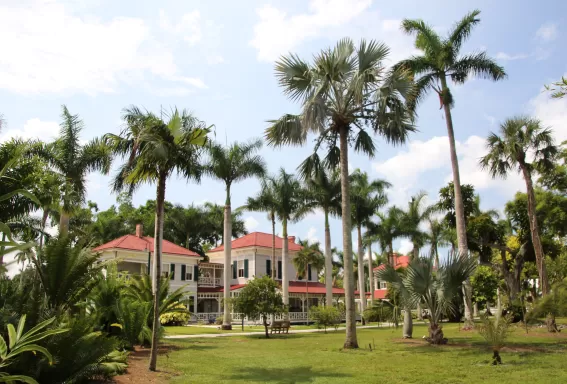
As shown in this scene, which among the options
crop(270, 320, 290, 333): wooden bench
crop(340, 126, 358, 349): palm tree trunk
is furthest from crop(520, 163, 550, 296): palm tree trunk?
crop(270, 320, 290, 333): wooden bench

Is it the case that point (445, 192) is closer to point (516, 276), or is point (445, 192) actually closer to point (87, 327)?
point (516, 276)

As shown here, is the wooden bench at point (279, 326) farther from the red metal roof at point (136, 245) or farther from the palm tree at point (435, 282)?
the red metal roof at point (136, 245)

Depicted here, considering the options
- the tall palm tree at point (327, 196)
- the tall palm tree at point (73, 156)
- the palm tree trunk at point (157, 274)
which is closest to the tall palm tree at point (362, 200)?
the tall palm tree at point (327, 196)

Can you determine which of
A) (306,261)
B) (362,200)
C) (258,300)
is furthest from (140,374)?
(306,261)

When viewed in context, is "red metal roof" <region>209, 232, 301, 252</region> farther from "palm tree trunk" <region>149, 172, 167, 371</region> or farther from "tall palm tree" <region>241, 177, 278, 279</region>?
"palm tree trunk" <region>149, 172, 167, 371</region>

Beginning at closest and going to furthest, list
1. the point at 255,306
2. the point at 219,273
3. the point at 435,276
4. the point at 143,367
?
1. the point at 143,367
2. the point at 435,276
3. the point at 255,306
4. the point at 219,273

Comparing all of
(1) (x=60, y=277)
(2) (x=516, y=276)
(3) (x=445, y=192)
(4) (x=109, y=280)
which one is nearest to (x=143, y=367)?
(1) (x=60, y=277)

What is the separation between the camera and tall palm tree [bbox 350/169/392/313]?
4016cm

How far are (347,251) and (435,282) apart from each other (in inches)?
128

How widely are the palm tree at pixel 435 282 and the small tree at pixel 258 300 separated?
32.3ft

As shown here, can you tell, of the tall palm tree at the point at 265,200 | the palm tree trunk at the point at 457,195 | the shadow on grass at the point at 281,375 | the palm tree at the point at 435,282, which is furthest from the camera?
the tall palm tree at the point at 265,200

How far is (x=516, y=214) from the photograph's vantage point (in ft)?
113

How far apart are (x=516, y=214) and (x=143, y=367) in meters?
30.2

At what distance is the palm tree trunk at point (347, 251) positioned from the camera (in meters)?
16.9
